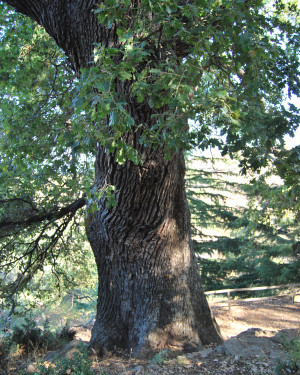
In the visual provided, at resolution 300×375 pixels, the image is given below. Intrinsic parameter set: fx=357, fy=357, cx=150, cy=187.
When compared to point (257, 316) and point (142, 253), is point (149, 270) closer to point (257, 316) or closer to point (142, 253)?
point (142, 253)

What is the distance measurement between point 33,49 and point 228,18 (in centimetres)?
605

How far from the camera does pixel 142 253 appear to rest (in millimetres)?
5855

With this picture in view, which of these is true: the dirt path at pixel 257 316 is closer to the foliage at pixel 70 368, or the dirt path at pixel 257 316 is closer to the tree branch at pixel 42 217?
the tree branch at pixel 42 217

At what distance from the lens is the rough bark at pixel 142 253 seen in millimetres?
5125

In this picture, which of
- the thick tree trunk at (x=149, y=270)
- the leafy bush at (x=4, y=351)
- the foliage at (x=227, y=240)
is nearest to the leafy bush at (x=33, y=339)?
the leafy bush at (x=4, y=351)

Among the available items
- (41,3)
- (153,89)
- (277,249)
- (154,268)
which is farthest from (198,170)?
(153,89)

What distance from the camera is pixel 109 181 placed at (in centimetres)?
511

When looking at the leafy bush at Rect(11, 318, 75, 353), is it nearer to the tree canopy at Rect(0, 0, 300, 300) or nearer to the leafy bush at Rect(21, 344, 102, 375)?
the tree canopy at Rect(0, 0, 300, 300)

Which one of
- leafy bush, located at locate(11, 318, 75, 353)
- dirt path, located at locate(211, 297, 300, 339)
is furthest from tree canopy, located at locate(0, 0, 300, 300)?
dirt path, located at locate(211, 297, 300, 339)

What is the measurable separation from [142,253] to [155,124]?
272 cm

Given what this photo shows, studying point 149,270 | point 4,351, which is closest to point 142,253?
point 149,270

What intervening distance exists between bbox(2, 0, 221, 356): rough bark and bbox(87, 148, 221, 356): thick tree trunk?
0.02 metres

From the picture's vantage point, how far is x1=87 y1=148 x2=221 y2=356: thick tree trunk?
5.50m

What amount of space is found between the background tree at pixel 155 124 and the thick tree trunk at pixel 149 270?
2cm
